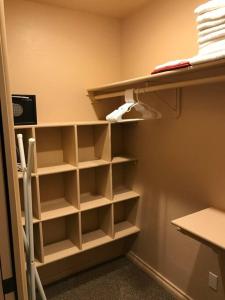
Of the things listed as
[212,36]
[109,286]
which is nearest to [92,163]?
[109,286]

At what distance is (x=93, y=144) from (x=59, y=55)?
910 mm

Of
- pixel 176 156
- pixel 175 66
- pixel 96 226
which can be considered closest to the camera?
pixel 175 66

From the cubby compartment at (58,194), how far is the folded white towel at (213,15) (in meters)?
1.49

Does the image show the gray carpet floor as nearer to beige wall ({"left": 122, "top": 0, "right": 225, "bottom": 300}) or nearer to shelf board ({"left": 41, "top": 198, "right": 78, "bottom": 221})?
beige wall ({"left": 122, "top": 0, "right": 225, "bottom": 300})

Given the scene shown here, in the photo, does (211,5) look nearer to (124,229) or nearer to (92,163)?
(92,163)

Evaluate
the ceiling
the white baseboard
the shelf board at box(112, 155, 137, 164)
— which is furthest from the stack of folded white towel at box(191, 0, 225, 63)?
the white baseboard

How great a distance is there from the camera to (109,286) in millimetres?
2281

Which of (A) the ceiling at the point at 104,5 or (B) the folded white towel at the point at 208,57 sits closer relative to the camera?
(B) the folded white towel at the point at 208,57

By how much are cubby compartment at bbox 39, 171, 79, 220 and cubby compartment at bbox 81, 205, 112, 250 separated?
11.7 inches

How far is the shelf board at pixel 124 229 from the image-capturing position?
2469 millimetres

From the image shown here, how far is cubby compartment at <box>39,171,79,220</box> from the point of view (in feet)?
7.11

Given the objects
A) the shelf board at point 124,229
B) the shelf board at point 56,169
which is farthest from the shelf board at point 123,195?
the shelf board at point 56,169

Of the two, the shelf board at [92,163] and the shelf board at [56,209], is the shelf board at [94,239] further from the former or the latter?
the shelf board at [92,163]

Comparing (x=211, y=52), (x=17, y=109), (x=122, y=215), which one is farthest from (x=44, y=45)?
(x=122, y=215)
